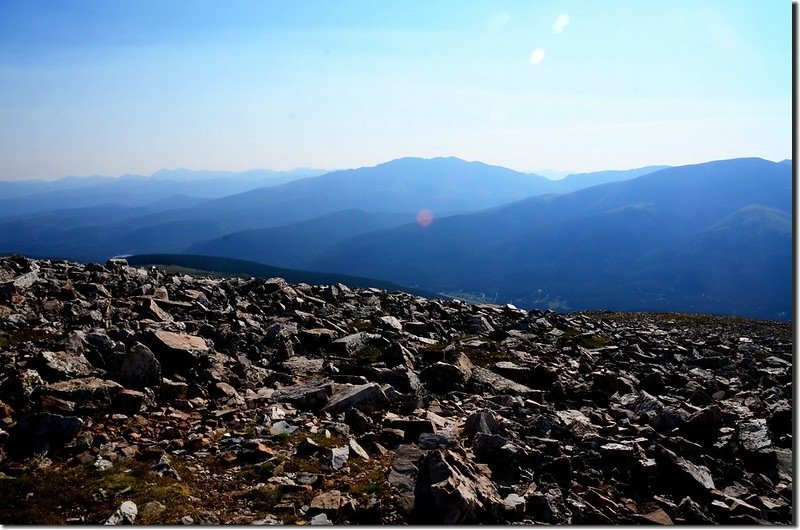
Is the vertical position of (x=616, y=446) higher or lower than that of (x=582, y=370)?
higher

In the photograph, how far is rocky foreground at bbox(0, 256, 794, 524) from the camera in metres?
8.73

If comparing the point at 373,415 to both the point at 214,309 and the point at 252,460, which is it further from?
the point at 214,309

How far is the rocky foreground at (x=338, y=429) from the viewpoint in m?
8.73

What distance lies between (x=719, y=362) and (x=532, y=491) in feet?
71.5

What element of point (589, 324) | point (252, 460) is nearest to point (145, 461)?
point (252, 460)

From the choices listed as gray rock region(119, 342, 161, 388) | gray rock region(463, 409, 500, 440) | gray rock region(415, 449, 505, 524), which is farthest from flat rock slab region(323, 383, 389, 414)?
gray rock region(415, 449, 505, 524)

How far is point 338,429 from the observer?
12.1 m

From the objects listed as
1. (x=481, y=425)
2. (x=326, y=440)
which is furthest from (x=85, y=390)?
(x=481, y=425)

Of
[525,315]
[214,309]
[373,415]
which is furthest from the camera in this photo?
[525,315]

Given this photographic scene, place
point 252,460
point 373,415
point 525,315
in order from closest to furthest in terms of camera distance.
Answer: point 252,460, point 373,415, point 525,315

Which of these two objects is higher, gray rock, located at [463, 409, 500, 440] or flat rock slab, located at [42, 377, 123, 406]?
flat rock slab, located at [42, 377, 123, 406]

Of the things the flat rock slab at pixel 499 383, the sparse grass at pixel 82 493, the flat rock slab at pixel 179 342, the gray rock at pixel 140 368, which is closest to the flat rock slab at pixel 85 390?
the gray rock at pixel 140 368

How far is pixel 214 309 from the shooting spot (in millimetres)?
24344

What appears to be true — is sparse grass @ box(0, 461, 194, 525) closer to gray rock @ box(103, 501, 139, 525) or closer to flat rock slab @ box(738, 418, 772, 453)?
gray rock @ box(103, 501, 139, 525)
